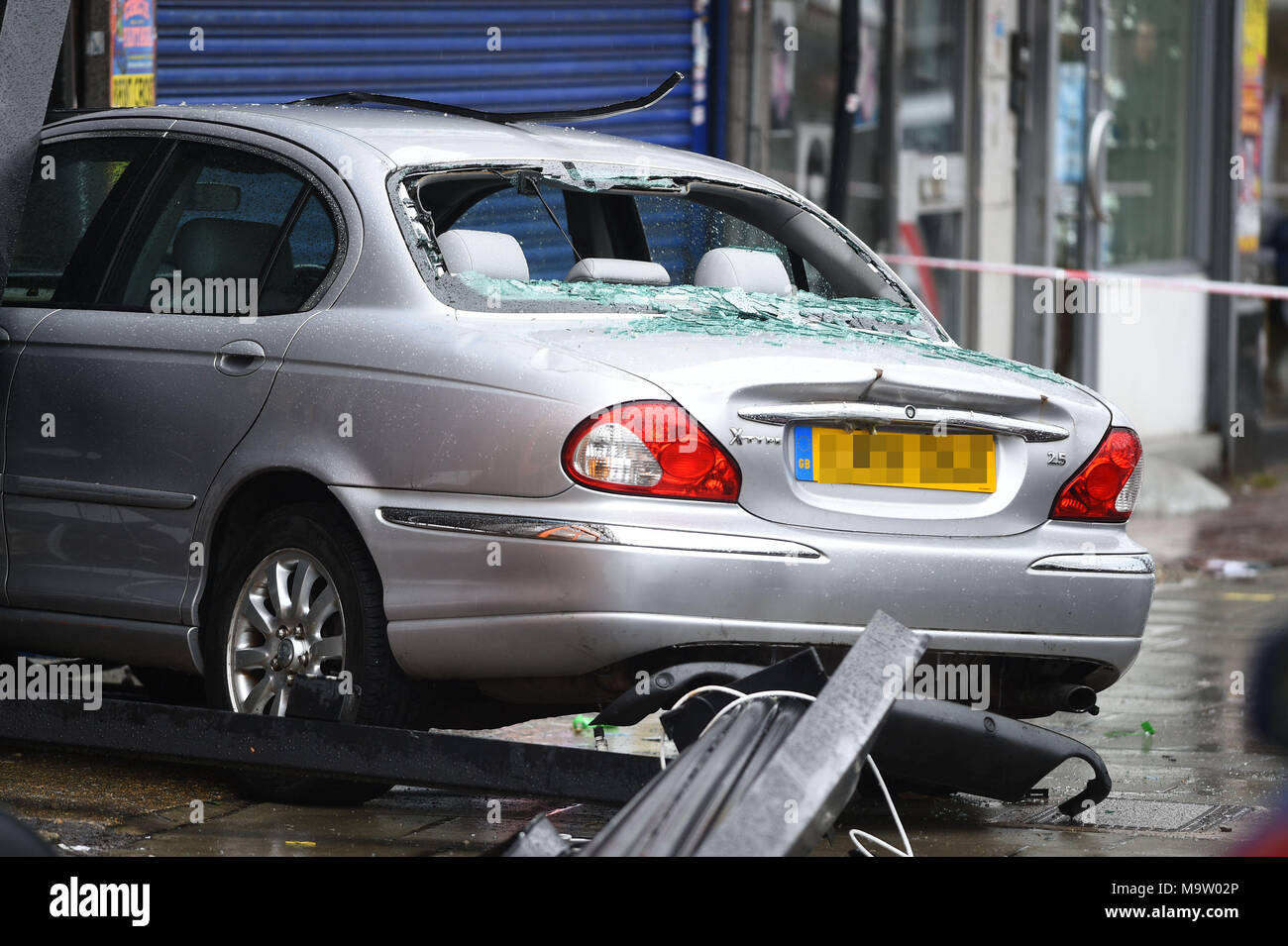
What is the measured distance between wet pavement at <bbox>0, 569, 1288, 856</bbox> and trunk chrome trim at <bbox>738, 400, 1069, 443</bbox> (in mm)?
891

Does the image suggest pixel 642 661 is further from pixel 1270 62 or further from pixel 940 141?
pixel 1270 62

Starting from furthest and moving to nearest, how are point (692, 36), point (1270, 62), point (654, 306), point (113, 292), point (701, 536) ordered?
point (1270, 62), point (692, 36), point (113, 292), point (654, 306), point (701, 536)

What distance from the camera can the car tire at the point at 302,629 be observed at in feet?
14.8

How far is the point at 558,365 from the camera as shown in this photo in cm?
429

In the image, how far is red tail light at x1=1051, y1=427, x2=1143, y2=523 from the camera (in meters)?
4.66

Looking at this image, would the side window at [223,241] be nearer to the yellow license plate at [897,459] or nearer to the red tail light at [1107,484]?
the yellow license plate at [897,459]

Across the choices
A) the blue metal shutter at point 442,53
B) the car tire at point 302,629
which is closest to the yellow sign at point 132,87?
the blue metal shutter at point 442,53

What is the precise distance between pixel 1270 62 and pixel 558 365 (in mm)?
18520

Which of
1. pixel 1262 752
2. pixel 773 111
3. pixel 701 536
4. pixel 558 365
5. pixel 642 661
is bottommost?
pixel 1262 752

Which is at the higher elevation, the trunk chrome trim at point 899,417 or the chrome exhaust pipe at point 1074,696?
the trunk chrome trim at point 899,417

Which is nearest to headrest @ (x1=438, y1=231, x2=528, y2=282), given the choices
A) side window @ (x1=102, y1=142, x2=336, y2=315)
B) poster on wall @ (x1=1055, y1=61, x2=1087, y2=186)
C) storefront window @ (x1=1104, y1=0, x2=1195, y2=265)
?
side window @ (x1=102, y1=142, x2=336, y2=315)

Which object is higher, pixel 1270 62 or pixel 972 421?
pixel 1270 62

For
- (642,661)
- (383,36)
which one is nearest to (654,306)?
(642,661)

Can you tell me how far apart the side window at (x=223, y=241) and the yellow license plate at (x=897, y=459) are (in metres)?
1.25
